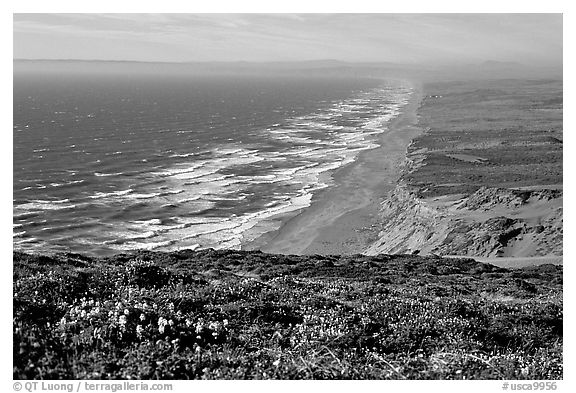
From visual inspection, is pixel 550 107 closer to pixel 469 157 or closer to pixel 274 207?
pixel 469 157

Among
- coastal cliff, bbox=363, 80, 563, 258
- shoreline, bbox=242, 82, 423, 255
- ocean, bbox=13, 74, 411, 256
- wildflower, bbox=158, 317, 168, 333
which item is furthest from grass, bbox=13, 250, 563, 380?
ocean, bbox=13, 74, 411, 256

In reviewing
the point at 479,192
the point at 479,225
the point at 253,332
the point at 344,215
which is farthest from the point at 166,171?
the point at 253,332

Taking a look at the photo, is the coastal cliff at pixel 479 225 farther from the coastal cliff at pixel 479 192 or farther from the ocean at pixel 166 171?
the ocean at pixel 166 171

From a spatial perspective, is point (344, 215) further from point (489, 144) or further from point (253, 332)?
point (489, 144)

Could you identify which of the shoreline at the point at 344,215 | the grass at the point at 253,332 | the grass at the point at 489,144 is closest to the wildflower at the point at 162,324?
the grass at the point at 253,332

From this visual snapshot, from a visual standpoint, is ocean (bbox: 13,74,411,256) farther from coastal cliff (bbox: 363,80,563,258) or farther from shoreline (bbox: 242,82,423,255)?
coastal cliff (bbox: 363,80,563,258)

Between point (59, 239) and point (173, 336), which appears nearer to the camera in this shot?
point (173, 336)
